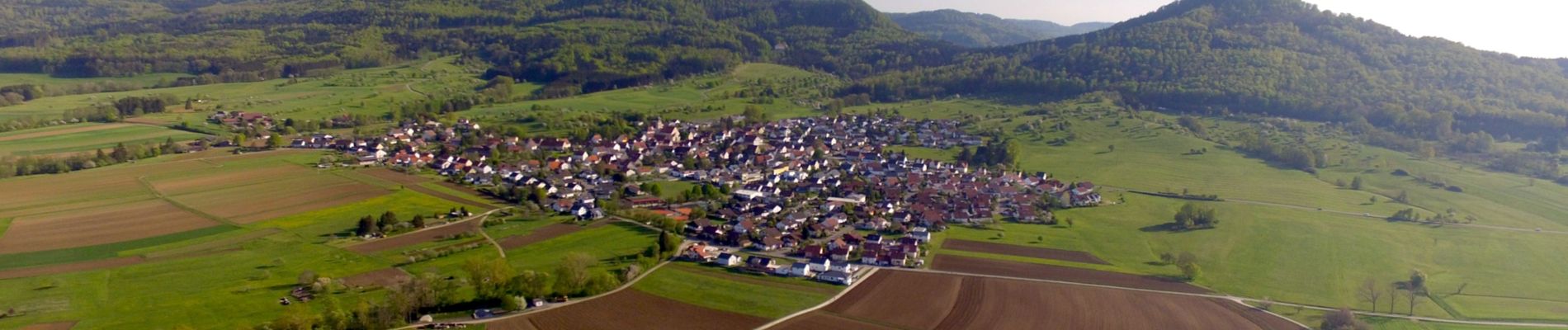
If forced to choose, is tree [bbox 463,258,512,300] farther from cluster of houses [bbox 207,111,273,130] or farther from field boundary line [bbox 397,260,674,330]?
cluster of houses [bbox 207,111,273,130]

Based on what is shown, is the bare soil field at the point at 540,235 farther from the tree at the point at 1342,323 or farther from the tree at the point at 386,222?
the tree at the point at 1342,323

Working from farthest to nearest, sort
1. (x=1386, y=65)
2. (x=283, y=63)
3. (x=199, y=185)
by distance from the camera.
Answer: (x=283, y=63) → (x=1386, y=65) → (x=199, y=185)

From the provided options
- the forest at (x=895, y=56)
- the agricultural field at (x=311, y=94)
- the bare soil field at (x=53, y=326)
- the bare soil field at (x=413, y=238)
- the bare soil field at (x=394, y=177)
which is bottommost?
the bare soil field at (x=53, y=326)

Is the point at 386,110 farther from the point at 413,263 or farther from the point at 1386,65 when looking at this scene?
the point at 1386,65

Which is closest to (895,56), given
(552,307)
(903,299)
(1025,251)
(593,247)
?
(1025,251)

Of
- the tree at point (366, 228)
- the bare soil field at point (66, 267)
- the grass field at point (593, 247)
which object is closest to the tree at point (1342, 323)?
the grass field at point (593, 247)

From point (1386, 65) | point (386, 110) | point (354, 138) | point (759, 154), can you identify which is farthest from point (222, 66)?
point (1386, 65)
